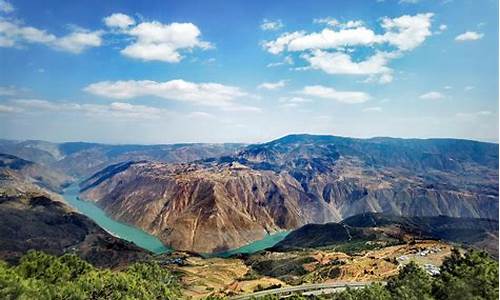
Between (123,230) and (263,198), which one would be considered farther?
(263,198)

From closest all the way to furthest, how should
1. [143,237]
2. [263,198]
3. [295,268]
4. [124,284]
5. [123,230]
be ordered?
[124,284]
[295,268]
[143,237]
[123,230]
[263,198]

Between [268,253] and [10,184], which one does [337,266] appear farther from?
[10,184]

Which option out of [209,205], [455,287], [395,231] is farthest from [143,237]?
[455,287]

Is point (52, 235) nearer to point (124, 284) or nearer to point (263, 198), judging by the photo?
point (263, 198)

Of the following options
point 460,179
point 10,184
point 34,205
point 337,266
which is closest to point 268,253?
point 337,266

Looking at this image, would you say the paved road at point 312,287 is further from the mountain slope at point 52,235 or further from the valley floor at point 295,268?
the mountain slope at point 52,235

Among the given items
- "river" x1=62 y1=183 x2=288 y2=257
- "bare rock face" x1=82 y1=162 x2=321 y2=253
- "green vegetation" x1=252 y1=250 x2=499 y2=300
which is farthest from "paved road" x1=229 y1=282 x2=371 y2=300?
"bare rock face" x1=82 y1=162 x2=321 y2=253

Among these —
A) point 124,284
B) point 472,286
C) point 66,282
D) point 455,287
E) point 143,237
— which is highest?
point 472,286

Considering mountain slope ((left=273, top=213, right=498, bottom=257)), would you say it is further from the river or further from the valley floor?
the valley floor
